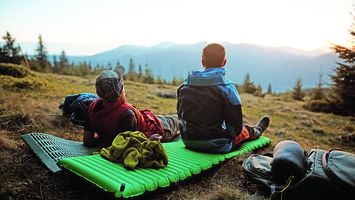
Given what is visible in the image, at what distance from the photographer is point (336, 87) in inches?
507

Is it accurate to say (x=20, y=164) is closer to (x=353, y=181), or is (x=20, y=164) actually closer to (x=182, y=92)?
(x=182, y=92)

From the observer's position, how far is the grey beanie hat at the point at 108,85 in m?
3.51

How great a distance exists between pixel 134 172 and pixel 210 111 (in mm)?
1572

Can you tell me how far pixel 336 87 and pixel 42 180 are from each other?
1497cm

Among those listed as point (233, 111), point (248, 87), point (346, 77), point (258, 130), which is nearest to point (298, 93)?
point (248, 87)

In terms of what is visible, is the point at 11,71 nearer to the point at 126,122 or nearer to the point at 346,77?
the point at 126,122

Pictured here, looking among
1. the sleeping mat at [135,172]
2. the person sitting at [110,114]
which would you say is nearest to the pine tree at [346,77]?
the sleeping mat at [135,172]

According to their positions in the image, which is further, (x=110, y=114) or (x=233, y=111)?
(x=110, y=114)

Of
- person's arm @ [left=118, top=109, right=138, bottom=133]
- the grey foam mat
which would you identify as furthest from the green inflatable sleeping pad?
person's arm @ [left=118, top=109, right=138, bottom=133]

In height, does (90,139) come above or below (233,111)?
below

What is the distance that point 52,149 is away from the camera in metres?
3.52

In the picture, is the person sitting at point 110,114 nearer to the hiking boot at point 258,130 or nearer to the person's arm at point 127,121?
the person's arm at point 127,121

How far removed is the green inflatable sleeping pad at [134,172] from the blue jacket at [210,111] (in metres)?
0.27

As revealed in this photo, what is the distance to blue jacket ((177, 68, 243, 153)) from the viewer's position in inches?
141
